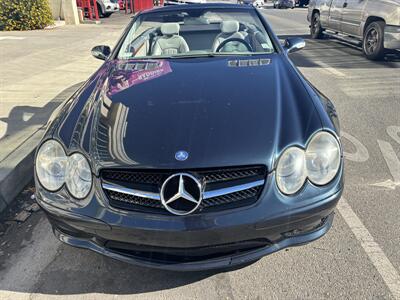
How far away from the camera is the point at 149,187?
1.93m

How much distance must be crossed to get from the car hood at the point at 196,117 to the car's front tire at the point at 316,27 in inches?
364

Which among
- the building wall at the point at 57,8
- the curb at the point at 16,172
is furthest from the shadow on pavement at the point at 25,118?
the building wall at the point at 57,8

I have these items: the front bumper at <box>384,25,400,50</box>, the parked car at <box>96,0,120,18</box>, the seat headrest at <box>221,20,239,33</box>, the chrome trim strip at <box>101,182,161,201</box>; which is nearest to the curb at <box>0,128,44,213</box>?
the chrome trim strip at <box>101,182,161,201</box>

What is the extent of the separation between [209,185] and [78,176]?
0.76 m

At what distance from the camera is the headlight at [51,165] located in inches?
82.7

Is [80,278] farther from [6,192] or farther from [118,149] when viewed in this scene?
[6,192]

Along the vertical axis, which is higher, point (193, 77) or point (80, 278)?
point (193, 77)

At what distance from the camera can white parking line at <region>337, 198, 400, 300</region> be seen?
86.4 inches

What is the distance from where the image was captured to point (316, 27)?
448 inches

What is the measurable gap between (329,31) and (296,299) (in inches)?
409

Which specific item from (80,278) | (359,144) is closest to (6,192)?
(80,278)

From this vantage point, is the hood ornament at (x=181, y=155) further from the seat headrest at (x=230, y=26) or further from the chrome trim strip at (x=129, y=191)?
the seat headrest at (x=230, y=26)

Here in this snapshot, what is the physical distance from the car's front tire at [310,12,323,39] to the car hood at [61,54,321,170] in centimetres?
924

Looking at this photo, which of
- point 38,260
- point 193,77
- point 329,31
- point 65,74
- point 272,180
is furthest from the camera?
point 329,31
